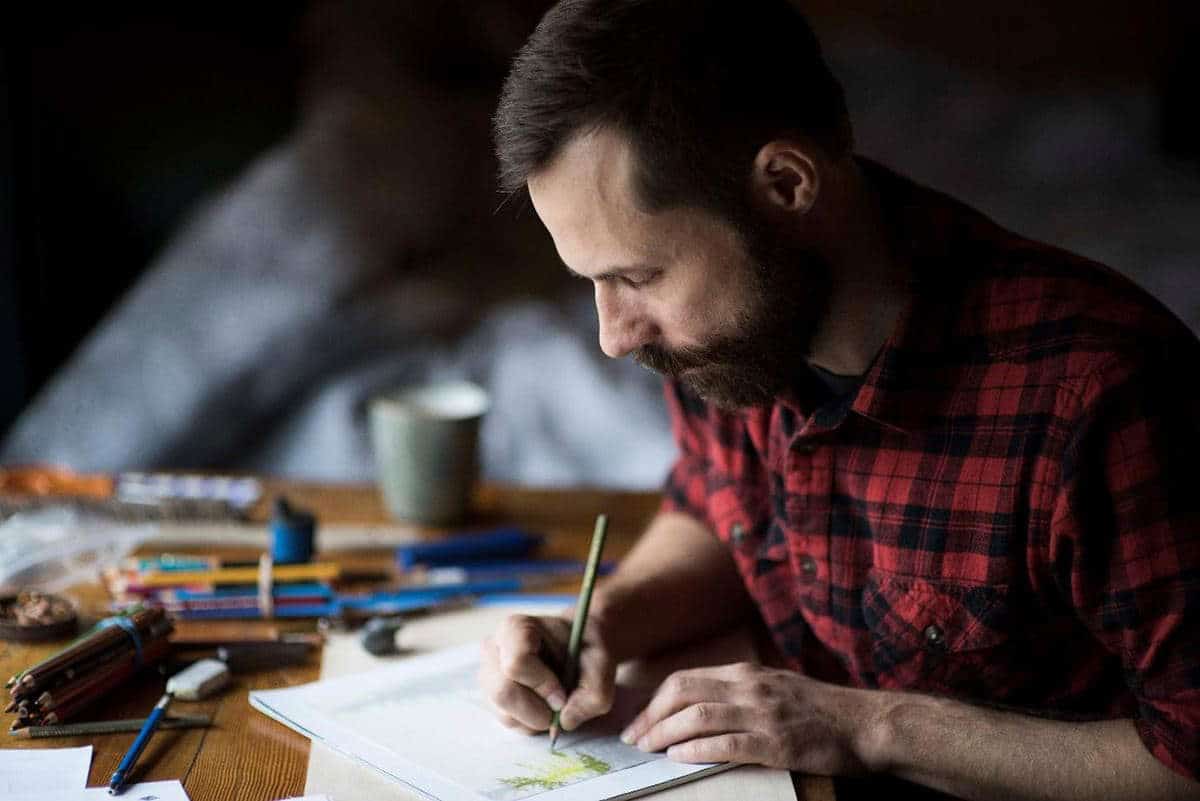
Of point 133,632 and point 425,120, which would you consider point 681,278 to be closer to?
point 133,632

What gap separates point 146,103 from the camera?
1762 mm

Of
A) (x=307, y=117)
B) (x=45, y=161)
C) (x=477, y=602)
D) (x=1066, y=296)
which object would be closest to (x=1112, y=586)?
(x=1066, y=296)

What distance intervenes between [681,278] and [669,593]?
0.35 m

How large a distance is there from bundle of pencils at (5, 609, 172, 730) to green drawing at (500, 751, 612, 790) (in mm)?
339

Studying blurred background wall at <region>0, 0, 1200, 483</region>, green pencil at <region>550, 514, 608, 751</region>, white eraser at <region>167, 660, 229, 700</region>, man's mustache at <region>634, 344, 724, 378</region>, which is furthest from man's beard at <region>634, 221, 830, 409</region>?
blurred background wall at <region>0, 0, 1200, 483</region>

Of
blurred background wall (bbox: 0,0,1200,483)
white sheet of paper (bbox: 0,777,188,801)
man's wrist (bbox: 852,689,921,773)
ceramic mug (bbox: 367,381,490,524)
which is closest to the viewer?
white sheet of paper (bbox: 0,777,188,801)

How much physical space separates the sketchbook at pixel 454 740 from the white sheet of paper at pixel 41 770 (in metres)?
0.14

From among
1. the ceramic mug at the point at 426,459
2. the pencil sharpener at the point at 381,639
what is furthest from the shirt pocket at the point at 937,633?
the ceramic mug at the point at 426,459

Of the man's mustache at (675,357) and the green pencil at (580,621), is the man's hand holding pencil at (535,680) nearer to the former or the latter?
the green pencil at (580,621)

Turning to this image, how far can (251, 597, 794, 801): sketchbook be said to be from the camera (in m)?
0.83

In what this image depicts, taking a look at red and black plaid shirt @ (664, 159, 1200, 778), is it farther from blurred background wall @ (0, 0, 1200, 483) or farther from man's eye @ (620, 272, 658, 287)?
blurred background wall @ (0, 0, 1200, 483)

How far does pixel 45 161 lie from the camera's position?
1.71 m

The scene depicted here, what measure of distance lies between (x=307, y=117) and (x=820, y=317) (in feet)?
3.61

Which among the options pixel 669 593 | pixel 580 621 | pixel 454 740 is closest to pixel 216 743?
pixel 454 740
